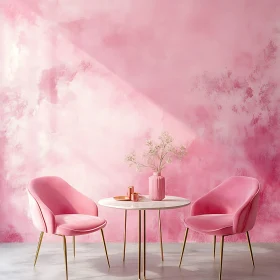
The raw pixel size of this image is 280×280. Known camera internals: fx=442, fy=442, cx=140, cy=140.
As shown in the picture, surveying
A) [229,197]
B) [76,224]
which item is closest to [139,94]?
[229,197]

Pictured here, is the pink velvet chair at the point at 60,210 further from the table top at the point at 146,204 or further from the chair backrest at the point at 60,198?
the table top at the point at 146,204

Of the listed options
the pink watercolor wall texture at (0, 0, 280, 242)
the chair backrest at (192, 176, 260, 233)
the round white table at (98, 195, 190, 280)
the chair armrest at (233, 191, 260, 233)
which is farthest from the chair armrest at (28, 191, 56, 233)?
the chair armrest at (233, 191, 260, 233)

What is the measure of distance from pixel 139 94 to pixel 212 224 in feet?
5.43

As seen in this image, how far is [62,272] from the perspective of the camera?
3.75 metres

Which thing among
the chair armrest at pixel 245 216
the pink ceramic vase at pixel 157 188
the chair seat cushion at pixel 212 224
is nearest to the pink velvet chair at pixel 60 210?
the pink ceramic vase at pixel 157 188

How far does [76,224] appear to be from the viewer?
11.9 feet

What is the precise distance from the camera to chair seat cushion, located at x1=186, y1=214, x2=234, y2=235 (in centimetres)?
355

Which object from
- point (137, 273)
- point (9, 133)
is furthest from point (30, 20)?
point (137, 273)

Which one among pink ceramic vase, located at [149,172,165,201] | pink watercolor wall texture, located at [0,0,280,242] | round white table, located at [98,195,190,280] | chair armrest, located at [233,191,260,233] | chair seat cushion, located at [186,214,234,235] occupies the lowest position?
chair seat cushion, located at [186,214,234,235]

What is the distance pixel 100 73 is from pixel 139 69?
16.3 inches

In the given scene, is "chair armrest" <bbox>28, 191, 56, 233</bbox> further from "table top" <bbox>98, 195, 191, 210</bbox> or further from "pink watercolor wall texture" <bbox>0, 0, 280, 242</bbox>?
"pink watercolor wall texture" <bbox>0, 0, 280, 242</bbox>

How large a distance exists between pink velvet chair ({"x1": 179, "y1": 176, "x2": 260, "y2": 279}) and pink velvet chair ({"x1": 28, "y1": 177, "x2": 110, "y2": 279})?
2.82 ft

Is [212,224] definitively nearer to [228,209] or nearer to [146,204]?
[228,209]

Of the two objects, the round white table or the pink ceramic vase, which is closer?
the round white table
